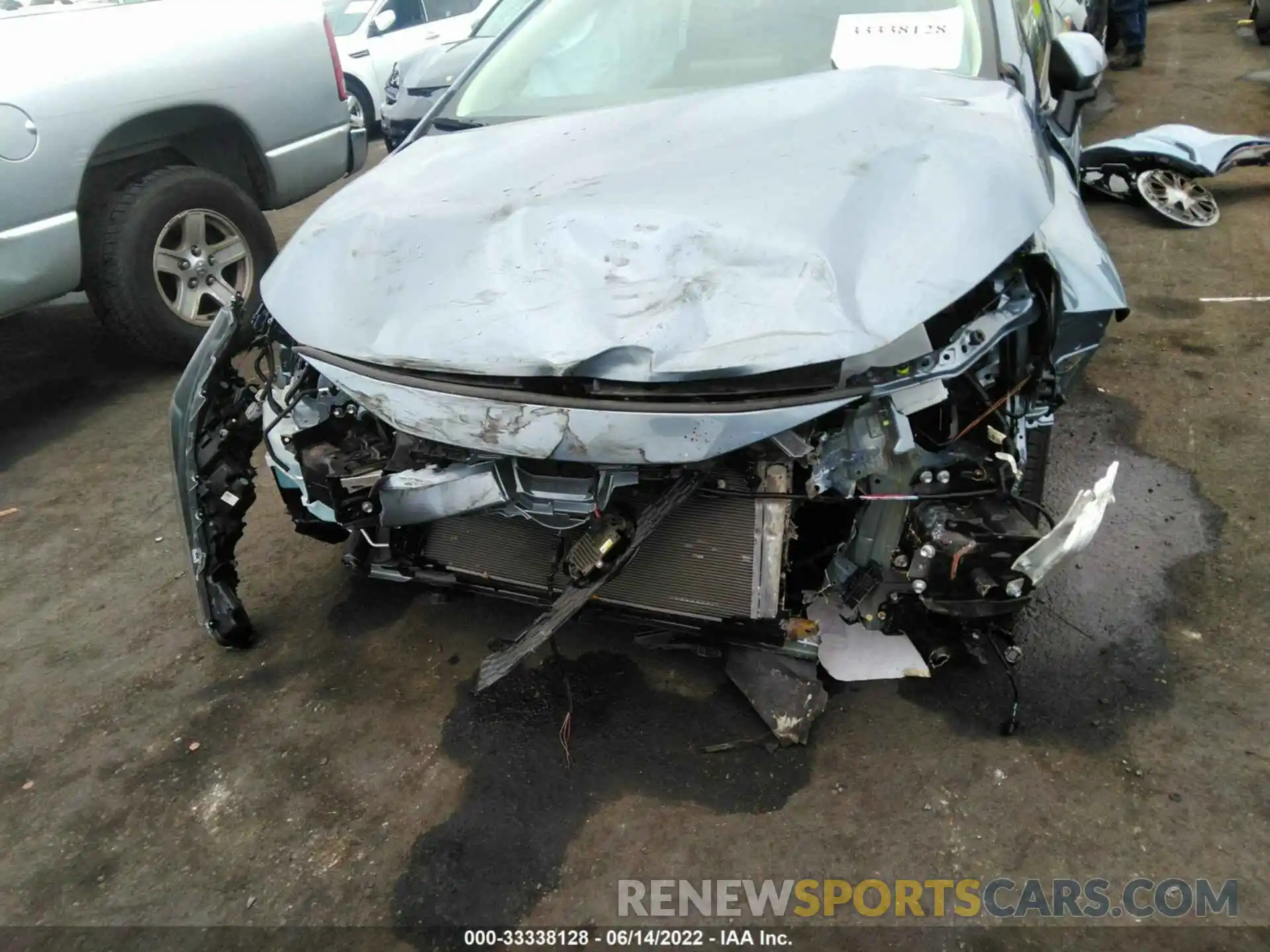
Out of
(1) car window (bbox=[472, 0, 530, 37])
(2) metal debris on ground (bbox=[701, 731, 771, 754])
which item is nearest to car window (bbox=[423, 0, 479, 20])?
(1) car window (bbox=[472, 0, 530, 37])

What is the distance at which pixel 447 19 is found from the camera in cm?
880

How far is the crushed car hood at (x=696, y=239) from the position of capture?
178cm

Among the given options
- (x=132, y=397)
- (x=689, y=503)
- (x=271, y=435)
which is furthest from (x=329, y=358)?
(x=132, y=397)

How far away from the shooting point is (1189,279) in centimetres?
441

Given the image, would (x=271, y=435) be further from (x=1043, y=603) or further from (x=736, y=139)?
(x=1043, y=603)

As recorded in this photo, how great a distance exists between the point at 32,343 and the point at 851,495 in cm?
515

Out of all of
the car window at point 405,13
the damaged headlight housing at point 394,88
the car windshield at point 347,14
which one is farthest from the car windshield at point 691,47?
the car windshield at point 347,14

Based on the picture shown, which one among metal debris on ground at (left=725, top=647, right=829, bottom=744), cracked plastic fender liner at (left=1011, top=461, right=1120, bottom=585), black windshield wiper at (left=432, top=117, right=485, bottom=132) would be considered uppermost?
black windshield wiper at (left=432, top=117, right=485, bottom=132)

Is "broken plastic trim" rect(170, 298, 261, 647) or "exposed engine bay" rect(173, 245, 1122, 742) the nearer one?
"exposed engine bay" rect(173, 245, 1122, 742)

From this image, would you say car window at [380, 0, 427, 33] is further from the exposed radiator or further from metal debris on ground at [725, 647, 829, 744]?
metal debris on ground at [725, 647, 829, 744]

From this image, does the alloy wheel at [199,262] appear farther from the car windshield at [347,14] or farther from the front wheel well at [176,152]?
the car windshield at [347,14]

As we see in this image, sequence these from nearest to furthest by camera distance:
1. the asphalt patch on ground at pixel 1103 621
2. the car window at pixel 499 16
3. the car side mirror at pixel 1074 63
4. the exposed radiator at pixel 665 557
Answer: the exposed radiator at pixel 665 557 < the asphalt patch on ground at pixel 1103 621 < the car side mirror at pixel 1074 63 < the car window at pixel 499 16

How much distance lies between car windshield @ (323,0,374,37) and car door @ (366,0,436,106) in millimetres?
177

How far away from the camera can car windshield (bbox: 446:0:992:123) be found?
262 cm
